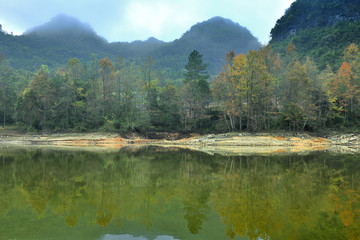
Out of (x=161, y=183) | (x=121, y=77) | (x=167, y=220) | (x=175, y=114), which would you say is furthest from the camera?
(x=121, y=77)

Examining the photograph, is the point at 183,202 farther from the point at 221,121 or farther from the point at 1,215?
the point at 221,121

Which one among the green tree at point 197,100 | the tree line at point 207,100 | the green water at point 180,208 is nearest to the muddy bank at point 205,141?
the tree line at point 207,100

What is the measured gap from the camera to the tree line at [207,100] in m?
47.6

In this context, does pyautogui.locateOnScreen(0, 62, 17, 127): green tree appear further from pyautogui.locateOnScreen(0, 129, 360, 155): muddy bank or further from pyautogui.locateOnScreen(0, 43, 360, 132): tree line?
pyautogui.locateOnScreen(0, 129, 360, 155): muddy bank

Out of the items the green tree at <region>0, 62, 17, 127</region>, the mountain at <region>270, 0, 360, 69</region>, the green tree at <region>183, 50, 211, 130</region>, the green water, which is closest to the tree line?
the green tree at <region>183, 50, 211, 130</region>

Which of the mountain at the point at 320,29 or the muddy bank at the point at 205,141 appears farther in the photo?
the mountain at the point at 320,29

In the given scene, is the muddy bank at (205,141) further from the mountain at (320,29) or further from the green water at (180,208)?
the mountain at (320,29)

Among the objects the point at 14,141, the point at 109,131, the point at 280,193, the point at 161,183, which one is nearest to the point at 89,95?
the point at 109,131

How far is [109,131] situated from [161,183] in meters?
44.0

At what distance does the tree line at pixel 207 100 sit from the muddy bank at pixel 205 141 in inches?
149

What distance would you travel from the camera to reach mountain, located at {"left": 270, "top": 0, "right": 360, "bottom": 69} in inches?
3061

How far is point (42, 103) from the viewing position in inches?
2355

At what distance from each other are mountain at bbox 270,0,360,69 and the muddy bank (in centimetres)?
3686

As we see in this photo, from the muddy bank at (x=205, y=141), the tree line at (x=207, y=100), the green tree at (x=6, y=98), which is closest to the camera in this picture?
the muddy bank at (x=205, y=141)
